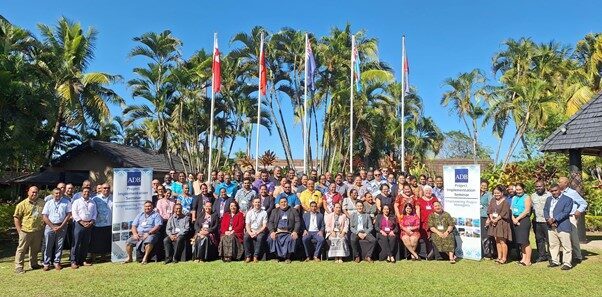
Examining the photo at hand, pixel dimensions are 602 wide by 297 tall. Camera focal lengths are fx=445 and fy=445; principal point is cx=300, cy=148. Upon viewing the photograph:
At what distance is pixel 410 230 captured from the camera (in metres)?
9.46

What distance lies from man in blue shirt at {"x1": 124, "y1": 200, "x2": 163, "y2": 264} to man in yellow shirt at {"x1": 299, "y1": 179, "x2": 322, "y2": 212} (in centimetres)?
316

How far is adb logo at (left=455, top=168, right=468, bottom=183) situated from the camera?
9.71 metres

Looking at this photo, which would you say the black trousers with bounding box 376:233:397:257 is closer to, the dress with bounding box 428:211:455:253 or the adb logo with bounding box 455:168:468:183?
the dress with bounding box 428:211:455:253

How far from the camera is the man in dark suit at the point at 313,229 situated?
31.0 ft

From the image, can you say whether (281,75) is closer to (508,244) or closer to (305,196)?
(305,196)

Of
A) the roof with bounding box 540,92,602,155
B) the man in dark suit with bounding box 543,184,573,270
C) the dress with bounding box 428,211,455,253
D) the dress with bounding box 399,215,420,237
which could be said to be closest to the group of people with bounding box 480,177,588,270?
the man in dark suit with bounding box 543,184,573,270

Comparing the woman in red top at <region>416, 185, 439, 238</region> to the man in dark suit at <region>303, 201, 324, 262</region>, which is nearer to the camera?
the man in dark suit at <region>303, 201, 324, 262</region>

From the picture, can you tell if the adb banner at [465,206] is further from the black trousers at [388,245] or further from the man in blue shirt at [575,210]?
the man in blue shirt at [575,210]

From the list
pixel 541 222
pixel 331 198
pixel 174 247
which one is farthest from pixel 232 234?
pixel 541 222

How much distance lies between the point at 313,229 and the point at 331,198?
3.26 feet

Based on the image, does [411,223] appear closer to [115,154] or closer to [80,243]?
[80,243]

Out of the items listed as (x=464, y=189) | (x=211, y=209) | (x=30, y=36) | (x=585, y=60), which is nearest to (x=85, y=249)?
(x=211, y=209)

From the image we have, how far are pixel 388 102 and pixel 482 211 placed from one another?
16653mm

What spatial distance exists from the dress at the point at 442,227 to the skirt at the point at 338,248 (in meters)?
1.88
